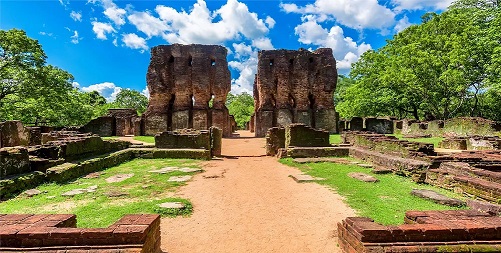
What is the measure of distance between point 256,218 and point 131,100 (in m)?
55.1

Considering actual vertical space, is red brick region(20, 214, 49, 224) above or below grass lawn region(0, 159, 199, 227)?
above

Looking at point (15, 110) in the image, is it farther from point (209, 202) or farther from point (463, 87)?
point (463, 87)

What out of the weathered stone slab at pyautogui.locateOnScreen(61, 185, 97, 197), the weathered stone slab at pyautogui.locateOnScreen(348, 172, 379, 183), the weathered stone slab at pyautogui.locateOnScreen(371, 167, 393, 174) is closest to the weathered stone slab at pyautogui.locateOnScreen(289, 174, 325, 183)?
the weathered stone slab at pyautogui.locateOnScreen(348, 172, 379, 183)

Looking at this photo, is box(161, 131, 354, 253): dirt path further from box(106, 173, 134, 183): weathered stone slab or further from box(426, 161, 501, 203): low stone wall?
box(426, 161, 501, 203): low stone wall

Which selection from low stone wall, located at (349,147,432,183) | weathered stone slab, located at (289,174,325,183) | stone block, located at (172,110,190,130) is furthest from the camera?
stone block, located at (172,110,190,130)

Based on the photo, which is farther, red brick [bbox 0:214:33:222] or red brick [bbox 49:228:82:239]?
red brick [bbox 0:214:33:222]

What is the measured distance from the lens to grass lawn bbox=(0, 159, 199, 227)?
476 cm

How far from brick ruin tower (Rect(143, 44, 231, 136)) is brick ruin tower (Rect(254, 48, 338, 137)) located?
13.6 ft

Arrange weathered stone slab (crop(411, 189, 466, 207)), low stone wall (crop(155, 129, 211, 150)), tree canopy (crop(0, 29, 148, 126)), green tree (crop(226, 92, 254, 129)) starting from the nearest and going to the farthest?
weathered stone slab (crop(411, 189, 466, 207)) → low stone wall (crop(155, 129, 211, 150)) → tree canopy (crop(0, 29, 148, 126)) → green tree (crop(226, 92, 254, 129))

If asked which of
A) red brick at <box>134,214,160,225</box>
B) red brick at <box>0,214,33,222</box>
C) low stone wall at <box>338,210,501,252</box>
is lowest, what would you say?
low stone wall at <box>338,210,501,252</box>

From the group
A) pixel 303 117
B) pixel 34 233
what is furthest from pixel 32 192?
pixel 303 117

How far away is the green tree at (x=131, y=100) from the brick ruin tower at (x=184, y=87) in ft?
95.2

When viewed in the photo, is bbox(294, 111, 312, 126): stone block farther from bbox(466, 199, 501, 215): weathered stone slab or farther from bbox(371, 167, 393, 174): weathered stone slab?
bbox(466, 199, 501, 215): weathered stone slab

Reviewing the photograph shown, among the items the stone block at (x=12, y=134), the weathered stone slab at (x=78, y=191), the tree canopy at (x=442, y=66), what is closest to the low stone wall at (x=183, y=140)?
the stone block at (x=12, y=134)
